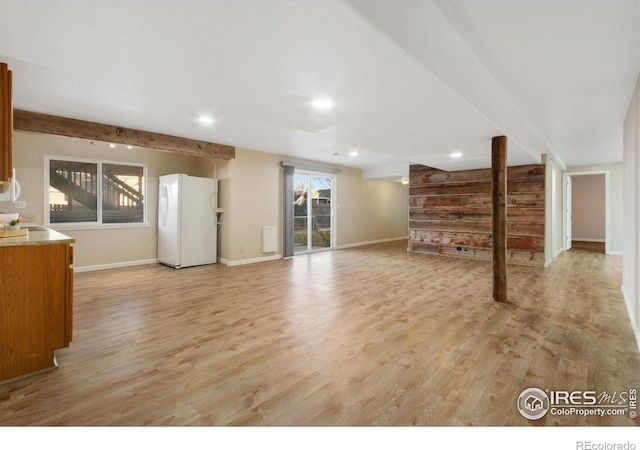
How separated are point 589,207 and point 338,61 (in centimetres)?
1171

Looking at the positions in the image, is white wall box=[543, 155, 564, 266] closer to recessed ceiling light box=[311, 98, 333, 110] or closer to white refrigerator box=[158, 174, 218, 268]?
recessed ceiling light box=[311, 98, 333, 110]

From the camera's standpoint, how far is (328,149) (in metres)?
6.25

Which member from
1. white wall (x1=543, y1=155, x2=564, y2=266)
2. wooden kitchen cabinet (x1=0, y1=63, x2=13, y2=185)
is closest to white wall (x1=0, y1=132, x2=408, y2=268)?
wooden kitchen cabinet (x1=0, y1=63, x2=13, y2=185)

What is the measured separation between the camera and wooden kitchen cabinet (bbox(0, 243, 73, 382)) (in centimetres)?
204

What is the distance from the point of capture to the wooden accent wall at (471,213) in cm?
612

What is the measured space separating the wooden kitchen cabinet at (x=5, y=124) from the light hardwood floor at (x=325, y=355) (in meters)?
1.48

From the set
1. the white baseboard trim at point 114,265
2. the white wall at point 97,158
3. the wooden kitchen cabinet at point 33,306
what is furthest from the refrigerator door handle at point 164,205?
the wooden kitchen cabinet at point 33,306

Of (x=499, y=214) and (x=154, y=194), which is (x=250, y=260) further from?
(x=499, y=214)

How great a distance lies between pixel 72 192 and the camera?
5332mm

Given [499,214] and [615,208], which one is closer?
[499,214]

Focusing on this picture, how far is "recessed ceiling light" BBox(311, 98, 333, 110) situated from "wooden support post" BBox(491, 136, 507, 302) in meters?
2.31

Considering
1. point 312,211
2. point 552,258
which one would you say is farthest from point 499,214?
point 312,211
